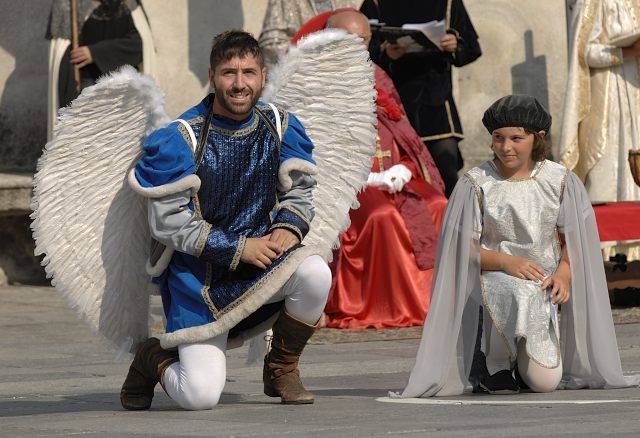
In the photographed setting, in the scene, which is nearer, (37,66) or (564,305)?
(564,305)

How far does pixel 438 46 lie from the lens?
1149 centimetres

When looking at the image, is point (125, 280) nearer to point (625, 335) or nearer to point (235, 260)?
point (235, 260)

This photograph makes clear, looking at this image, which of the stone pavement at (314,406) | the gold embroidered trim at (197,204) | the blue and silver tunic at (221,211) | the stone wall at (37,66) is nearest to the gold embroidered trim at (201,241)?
the blue and silver tunic at (221,211)

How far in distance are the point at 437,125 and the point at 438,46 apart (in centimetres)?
51

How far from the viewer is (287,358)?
6.72 m

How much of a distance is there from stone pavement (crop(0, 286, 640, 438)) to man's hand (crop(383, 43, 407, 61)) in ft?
7.59

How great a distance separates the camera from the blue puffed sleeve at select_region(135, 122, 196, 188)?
258 inches

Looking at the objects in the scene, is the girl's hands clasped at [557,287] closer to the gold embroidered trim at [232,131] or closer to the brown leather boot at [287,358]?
the brown leather boot at [287,358]

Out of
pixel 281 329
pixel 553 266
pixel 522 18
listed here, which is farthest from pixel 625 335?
pixel 522 18

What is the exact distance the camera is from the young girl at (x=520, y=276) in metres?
7.05

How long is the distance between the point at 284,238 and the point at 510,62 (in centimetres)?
800

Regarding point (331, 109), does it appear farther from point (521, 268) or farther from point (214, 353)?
point (214, 353)

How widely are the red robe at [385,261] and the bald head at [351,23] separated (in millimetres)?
836

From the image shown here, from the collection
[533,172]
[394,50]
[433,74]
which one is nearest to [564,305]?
[533,172]
